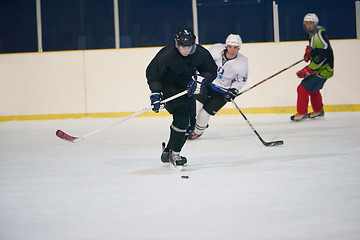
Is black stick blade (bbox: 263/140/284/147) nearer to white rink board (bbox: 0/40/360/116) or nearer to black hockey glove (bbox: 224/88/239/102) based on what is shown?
black hockey glove (bbox: 224/88/239/102)

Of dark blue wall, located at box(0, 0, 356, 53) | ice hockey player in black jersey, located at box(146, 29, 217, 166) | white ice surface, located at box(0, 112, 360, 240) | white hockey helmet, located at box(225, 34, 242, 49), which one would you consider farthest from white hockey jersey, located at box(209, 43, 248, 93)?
dark blue wall, located at box(0, 0, 356, 53)

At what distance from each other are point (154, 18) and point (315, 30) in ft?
12.3

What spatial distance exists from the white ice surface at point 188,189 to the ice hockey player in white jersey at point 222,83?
221 mm

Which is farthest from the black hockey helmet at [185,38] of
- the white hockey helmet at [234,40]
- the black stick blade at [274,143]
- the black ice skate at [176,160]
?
the white hockey helmet at [234,40]

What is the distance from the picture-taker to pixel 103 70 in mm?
8523

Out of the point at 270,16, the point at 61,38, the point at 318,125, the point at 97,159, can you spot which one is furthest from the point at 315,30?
the point at 61,38

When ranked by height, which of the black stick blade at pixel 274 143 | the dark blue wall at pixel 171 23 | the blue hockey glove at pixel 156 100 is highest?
the dark blue wall at pixel 171 23

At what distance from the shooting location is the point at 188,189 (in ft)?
11.5

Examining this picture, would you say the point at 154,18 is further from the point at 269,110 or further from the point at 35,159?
the point at 35,159

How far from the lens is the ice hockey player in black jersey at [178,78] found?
415 cm

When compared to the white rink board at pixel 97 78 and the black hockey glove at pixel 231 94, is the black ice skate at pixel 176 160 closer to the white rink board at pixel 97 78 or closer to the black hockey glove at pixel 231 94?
the black hockey glove at pixel 231 94

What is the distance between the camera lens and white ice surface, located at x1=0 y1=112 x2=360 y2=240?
2.63m

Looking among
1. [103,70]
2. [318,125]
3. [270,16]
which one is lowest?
[318,125]

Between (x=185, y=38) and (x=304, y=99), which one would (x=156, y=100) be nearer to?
(x=185, y=38)
